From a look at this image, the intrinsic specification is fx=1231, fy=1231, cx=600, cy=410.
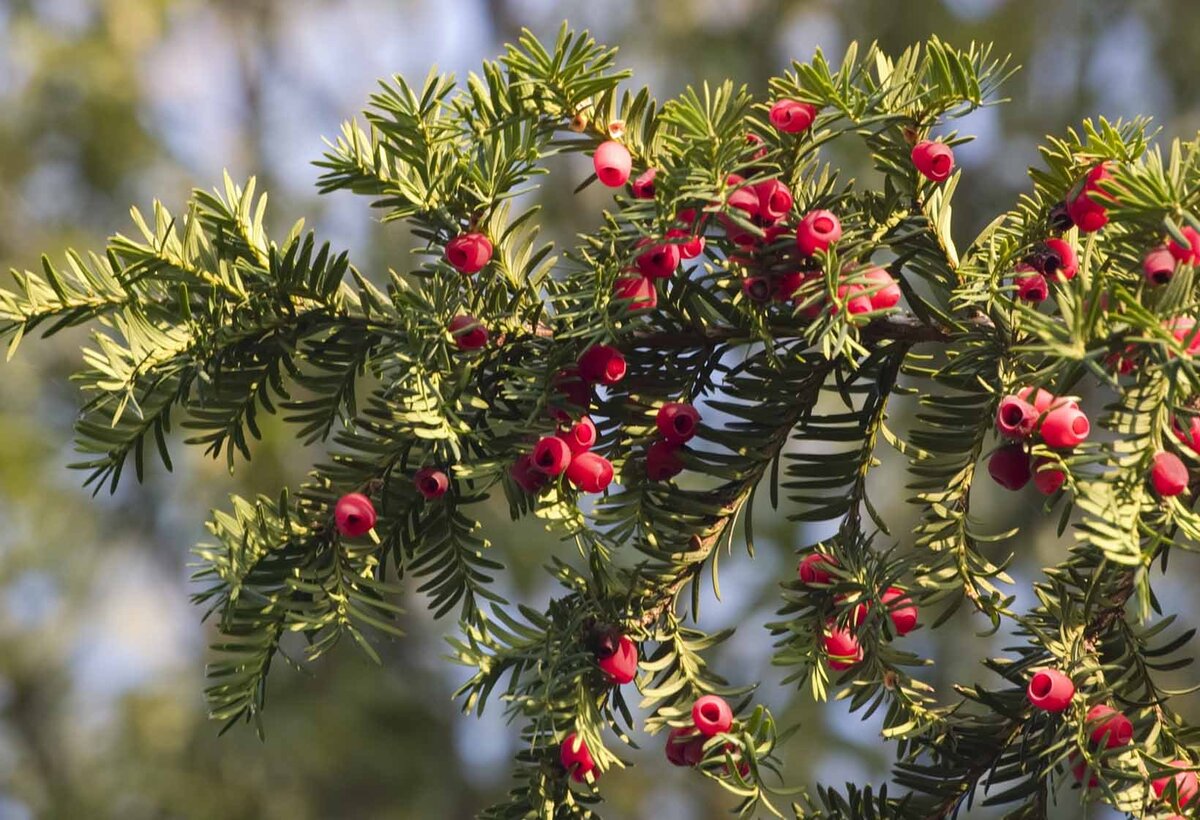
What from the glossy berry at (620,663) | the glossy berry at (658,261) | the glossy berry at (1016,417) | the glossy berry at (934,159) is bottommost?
the glossy berry at (620,663)

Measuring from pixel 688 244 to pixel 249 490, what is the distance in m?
3.42

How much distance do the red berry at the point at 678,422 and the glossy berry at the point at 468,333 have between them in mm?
94

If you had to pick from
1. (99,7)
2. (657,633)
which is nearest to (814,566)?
(657,633)

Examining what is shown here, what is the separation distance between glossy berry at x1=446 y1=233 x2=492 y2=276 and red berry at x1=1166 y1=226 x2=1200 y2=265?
302 millimetres

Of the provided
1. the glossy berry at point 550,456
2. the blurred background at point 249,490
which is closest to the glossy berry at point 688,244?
the glossy berry at point 550,456

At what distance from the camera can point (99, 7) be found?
433cm

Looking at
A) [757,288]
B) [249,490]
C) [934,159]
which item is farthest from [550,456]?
[249,490]

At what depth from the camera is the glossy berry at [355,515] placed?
0.58m

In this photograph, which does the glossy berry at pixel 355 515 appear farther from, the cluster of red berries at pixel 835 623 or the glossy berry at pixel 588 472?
the cluster of red berries at pixel 835 623

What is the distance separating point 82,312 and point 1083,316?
0.47m

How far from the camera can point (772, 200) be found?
1.82ft

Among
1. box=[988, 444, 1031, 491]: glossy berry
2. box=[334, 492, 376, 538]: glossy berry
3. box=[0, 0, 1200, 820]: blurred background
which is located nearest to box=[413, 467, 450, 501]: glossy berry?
box=[334, 492, 376, 538]: glossy berry

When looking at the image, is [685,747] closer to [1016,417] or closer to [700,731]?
[700,731]

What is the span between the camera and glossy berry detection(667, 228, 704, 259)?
54 cm
